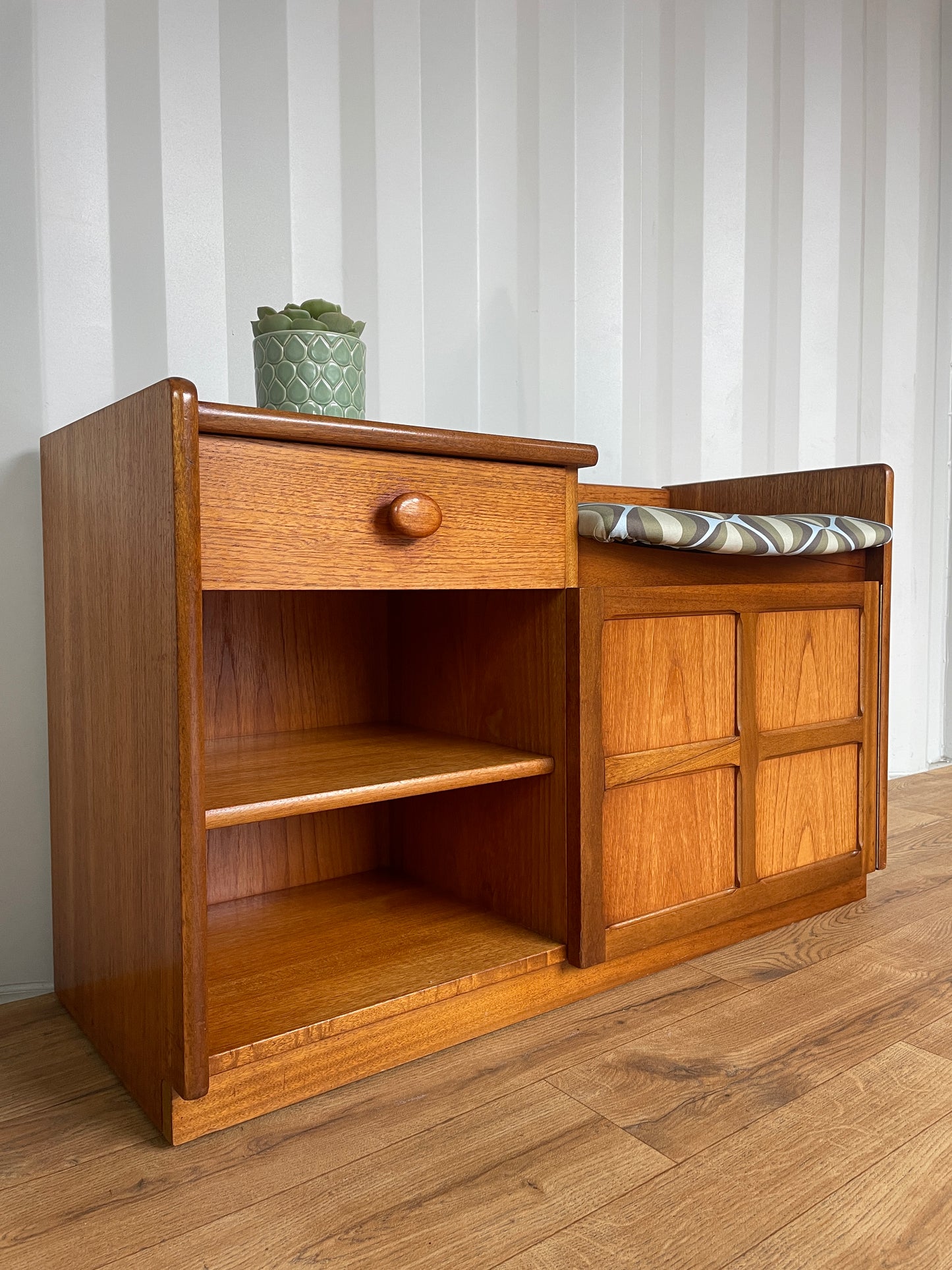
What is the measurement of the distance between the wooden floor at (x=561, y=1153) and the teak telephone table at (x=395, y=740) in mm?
47

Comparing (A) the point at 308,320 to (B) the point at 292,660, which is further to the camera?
(B) the point at 292,660

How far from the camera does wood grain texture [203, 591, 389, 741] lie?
3.78 feet

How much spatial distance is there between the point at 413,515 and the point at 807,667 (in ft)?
2.06

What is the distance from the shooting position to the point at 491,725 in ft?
3.51

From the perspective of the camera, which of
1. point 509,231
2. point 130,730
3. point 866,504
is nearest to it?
point 130,730

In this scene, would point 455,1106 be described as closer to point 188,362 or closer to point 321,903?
point 321,903

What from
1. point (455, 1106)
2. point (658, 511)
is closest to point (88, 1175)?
point (455, 1106)

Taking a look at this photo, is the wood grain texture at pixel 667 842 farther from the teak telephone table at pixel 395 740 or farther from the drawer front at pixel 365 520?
the drawer front at pixel 365 520

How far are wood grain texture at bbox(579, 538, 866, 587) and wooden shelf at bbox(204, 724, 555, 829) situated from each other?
25 cm

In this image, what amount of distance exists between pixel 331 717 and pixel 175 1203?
2.11 feet

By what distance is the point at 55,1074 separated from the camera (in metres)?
0.87

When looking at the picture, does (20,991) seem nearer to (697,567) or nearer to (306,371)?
(306,371)

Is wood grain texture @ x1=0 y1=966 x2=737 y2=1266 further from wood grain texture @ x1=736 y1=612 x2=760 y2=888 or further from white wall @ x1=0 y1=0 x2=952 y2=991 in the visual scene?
white wall @ x1=0 y1=0 x2=952 y2=991

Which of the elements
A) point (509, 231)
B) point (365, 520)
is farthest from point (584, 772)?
point (509, 231)
